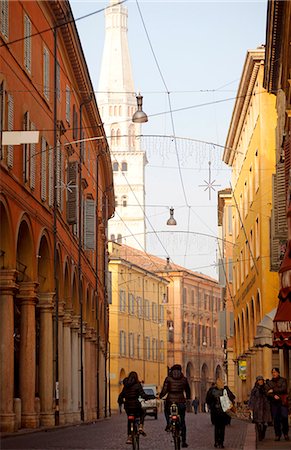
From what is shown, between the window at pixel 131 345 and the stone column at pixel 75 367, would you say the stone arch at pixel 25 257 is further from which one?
the window at pixel 131 345

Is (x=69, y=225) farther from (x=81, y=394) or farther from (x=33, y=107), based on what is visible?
(x=33, y=107)

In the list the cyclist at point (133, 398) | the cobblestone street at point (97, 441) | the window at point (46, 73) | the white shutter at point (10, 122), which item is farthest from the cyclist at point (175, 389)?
the window at point (46, 73)

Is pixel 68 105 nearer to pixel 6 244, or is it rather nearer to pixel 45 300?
pixel 45 300

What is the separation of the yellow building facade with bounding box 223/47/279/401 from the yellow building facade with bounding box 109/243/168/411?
108 ft

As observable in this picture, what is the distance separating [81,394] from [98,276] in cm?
1571

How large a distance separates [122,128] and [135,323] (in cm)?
8762

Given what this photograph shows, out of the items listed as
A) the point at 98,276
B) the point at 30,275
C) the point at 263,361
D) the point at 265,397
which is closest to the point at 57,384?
the point at 30,275

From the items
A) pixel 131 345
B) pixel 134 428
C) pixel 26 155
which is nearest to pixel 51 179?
pixel 26 155

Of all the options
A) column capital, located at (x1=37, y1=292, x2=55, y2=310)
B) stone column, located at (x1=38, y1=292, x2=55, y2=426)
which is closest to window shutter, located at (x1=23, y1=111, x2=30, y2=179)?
column capital, located at (x1=37, y1=292, x2=55, y2=310)

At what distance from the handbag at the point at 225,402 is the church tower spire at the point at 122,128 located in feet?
498

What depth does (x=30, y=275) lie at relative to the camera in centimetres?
3366

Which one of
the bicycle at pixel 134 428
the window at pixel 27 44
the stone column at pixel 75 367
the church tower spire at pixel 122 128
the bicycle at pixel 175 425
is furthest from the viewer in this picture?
the church tower spire at pixel 122 128

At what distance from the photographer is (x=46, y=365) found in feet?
121

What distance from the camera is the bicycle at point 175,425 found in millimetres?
21156
